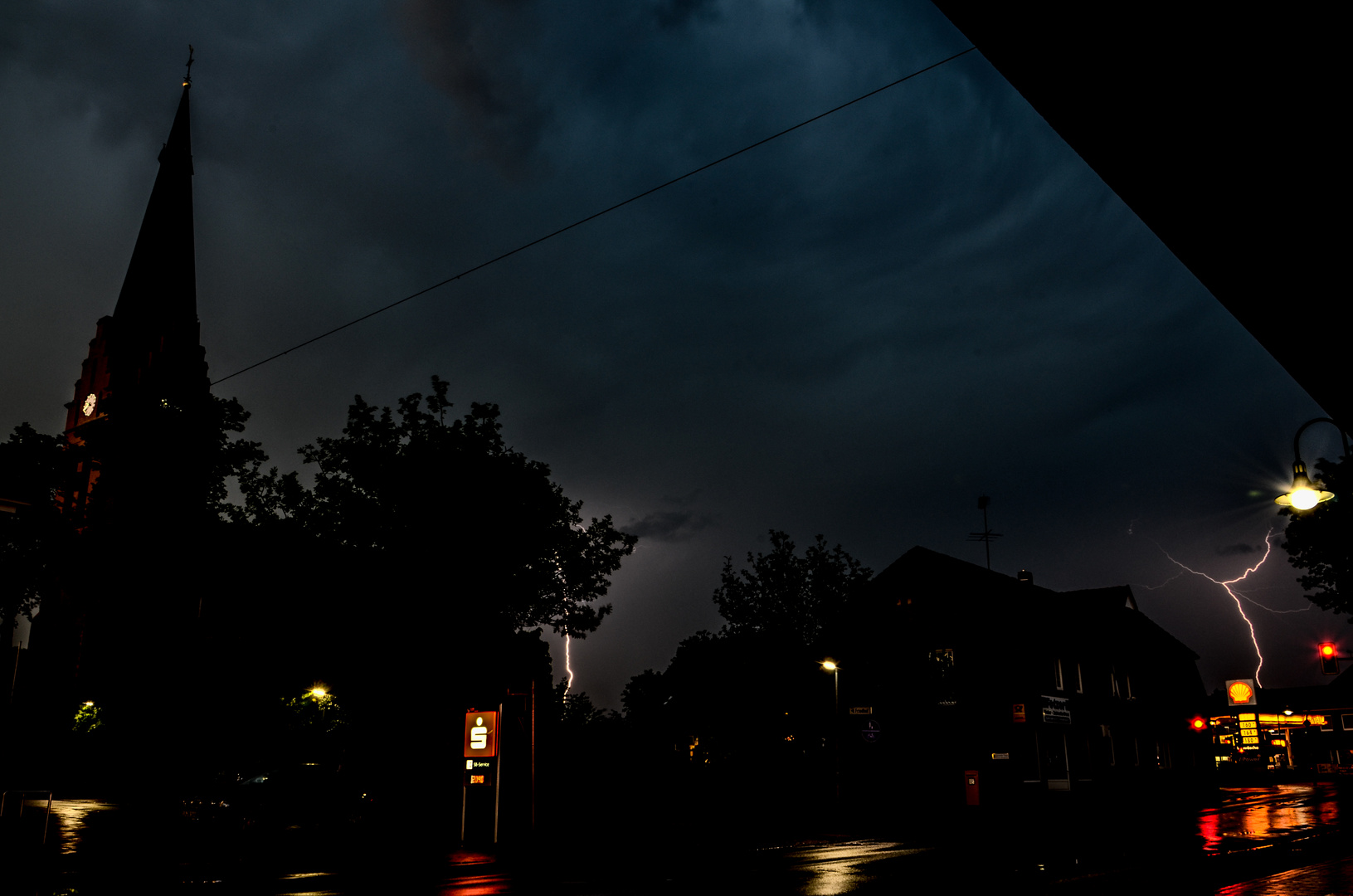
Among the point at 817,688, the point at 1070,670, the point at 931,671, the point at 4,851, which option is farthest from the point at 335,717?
the point at 1070,670

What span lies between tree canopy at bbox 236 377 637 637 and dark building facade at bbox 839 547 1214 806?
1485cm

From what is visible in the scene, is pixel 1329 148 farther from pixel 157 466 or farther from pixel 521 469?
pixel 157 466

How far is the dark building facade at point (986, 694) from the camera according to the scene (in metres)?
32.6

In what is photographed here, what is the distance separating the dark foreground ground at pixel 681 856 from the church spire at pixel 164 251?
39.5m

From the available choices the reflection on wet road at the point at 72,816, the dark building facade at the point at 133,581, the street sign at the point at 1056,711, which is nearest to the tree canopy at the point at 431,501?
the dark building facade at the point at 133,581

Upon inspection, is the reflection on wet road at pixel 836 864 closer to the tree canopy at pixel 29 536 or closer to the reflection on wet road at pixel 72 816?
the reflection on wet road at pixel 72 816

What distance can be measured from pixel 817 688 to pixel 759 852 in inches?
840

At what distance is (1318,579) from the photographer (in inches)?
1304

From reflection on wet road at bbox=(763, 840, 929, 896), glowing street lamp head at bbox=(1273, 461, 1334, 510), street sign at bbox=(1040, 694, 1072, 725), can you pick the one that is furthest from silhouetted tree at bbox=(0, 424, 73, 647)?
street sign at bbox=(1040, 694, 1072, 725)

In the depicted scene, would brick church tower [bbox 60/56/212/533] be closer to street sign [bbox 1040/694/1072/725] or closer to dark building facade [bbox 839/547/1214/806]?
dark building facade [bbox 839/547/1214/806]

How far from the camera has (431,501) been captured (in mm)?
31688

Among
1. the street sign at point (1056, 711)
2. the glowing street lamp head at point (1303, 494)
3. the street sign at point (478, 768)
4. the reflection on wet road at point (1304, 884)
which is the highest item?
the glowing street lamp head at point (1303, 494)

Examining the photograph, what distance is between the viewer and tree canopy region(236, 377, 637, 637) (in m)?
31.4

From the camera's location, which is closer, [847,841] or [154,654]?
[847,841]
